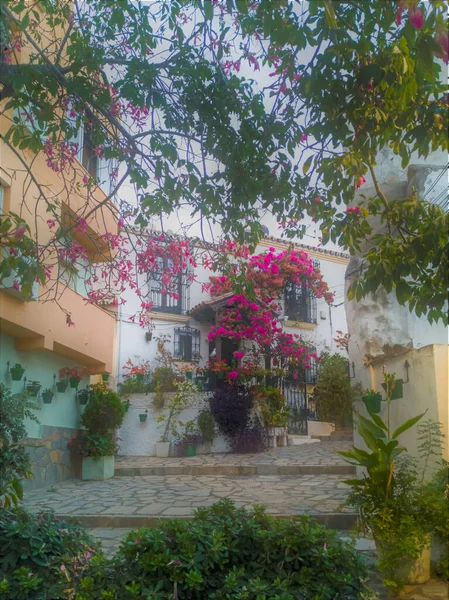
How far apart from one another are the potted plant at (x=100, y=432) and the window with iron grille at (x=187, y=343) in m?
A: 4.37

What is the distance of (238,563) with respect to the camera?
3.22m

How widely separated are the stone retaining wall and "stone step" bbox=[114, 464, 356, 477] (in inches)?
36.3

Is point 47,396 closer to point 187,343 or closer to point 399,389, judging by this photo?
point 399,389

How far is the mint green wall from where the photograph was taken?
8188 mm

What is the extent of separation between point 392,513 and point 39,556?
230 centimetres

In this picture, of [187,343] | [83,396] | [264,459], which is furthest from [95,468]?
[187,343]

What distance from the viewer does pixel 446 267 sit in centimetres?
Answer: 338

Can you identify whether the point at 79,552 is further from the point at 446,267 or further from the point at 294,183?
the point at 294,183

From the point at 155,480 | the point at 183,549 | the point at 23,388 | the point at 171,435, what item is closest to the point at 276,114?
the point at 183,549

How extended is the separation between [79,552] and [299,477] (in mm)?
6036

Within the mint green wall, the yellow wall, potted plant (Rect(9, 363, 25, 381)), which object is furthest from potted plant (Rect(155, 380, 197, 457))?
the yellow wall

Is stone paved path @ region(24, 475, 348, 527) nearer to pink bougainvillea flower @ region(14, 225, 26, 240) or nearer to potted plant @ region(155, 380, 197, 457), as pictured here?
potted plant @ region(155, 380, 197, 457)

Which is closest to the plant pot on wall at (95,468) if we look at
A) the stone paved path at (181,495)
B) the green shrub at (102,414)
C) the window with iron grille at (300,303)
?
the stone paved path at (181,495)

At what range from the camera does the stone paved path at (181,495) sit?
21.5 feet
